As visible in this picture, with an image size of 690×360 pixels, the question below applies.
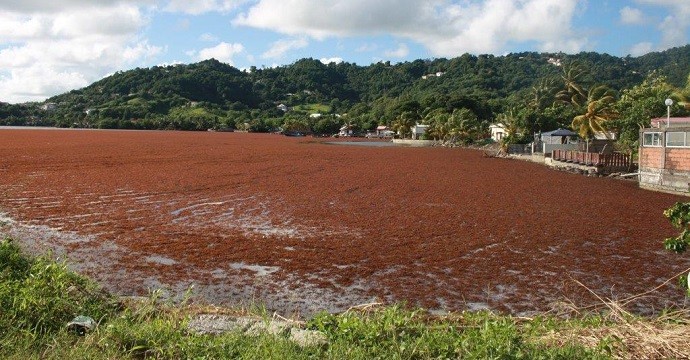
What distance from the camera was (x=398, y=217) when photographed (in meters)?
15.5

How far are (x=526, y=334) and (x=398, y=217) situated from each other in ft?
33.2

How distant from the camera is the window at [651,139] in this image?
2209 cm

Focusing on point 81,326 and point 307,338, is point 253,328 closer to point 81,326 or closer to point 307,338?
point 307,338

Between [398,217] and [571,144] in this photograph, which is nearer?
[398,217]

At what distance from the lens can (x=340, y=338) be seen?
502 centimetres

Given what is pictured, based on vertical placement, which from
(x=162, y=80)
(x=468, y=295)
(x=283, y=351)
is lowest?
(x=468, y=295)

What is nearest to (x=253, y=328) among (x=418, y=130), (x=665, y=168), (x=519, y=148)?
(x=665, y=168)

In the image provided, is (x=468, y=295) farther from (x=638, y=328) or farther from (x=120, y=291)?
(x=120, y=291)

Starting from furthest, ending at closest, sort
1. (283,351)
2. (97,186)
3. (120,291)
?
(97,186), (120,291), (283,351)

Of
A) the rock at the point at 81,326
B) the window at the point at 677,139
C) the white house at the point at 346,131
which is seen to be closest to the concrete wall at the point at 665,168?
the window at the point at 677,139

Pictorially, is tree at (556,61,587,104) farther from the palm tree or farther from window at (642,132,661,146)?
window at (642,132,661,146)

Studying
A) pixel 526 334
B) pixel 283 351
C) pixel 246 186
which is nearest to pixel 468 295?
pixel 526 334

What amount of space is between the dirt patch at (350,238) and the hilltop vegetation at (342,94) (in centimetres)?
3615

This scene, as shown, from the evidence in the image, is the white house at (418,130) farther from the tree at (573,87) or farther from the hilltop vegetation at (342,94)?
the tree at (573,87)
